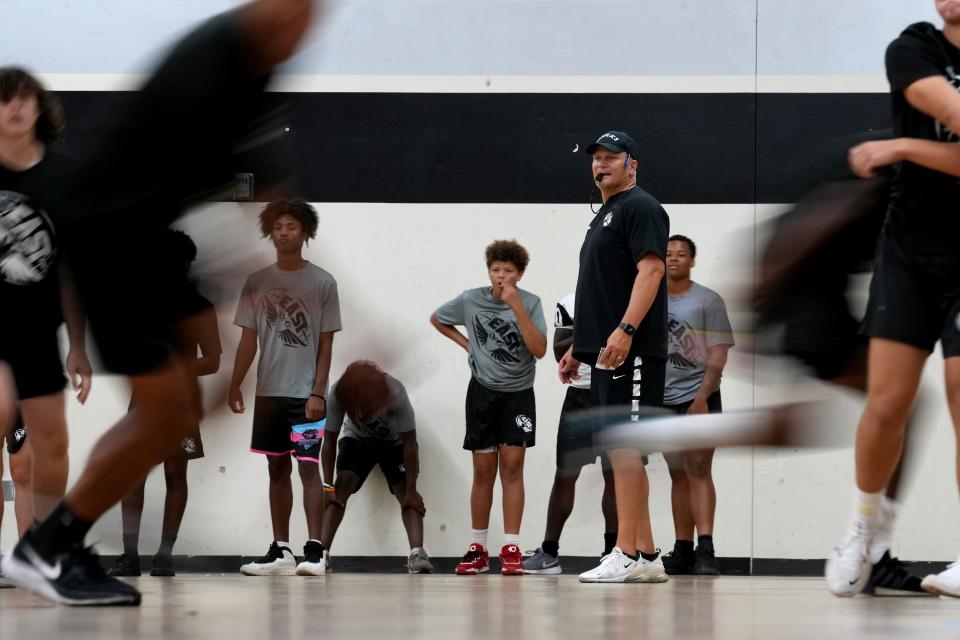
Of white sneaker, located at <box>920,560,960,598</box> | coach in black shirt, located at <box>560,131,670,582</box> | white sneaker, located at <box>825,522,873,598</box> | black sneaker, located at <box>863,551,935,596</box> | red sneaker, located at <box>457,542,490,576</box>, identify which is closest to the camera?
white sneaker, located at <box>920,560,960,598</box>

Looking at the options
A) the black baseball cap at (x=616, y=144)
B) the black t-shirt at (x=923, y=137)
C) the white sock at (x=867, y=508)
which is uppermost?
the black baseball cap at (x=616, y=144)

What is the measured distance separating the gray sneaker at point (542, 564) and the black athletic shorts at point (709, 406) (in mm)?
1038

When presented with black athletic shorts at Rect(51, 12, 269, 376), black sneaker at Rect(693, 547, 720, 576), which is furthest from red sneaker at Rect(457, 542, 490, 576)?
black athletic shorts at Rect(51, 12, 269, 376)

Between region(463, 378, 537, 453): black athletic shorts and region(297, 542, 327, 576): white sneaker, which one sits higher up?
region(463, 378, 537, 453): black athletic shorts

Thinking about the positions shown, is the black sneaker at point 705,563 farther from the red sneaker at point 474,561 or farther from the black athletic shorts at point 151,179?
the black athletic shorts at point 151,179

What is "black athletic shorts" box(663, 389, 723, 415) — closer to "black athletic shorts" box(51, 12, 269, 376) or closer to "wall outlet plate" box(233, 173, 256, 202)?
"wall outlet plate" box(233, 173, 256, 202)

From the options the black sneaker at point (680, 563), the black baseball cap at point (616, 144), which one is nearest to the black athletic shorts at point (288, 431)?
the black sneaker at point (680, 563)

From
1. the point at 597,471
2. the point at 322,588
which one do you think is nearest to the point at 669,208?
the point at 597,471

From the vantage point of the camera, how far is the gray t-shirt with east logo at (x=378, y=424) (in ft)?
21.8

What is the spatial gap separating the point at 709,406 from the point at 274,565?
7.82 ft

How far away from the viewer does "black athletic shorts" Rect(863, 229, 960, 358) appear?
149 inches

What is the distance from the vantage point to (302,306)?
5.27 m

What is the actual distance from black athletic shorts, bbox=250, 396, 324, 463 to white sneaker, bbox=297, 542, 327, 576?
450 mm

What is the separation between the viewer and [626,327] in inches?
203
